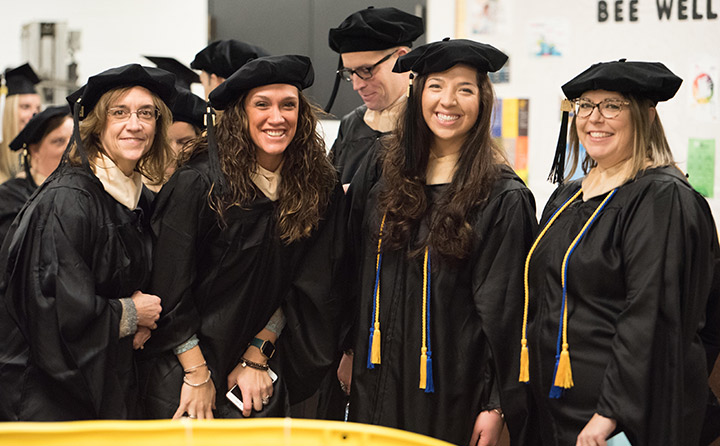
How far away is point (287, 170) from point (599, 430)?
4.05 ft

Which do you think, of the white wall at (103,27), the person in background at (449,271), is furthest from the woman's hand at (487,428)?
the white wall at (103,27)

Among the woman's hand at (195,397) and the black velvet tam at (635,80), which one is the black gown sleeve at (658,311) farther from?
the woman's hand at (195,397)

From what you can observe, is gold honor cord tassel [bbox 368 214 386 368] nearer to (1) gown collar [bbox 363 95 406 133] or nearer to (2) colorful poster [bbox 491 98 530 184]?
(1) gown collar [bbox 363 95 406 133]

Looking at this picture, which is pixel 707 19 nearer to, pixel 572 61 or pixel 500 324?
pixel 572 61

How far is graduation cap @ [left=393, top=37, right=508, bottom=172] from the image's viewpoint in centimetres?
239

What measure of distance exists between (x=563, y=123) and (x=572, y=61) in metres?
2.18

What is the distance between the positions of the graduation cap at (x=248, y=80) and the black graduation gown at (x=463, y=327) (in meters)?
0.58

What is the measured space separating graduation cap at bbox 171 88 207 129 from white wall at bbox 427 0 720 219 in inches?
76.5

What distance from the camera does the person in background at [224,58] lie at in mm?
3941

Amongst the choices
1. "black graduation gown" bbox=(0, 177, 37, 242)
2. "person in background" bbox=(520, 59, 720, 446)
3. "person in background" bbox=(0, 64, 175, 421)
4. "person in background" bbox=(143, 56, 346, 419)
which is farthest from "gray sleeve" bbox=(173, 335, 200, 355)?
"black graduation gown" bbox=(0, 177, 37, 242)

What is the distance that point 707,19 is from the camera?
4199 mm

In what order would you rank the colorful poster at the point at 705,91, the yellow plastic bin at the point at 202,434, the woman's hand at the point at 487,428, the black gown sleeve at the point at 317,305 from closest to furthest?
the yellow plastic bin at the point at 202,434
the woman's hand at the point at 487,428
the black gown sleeve at the point at 317,305
the colorful poster at the point at 705,91

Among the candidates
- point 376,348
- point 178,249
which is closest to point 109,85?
point 178,249

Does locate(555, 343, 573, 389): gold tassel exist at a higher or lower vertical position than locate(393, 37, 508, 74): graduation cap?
lower
